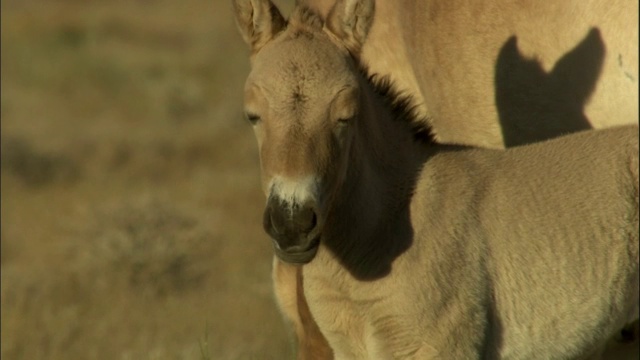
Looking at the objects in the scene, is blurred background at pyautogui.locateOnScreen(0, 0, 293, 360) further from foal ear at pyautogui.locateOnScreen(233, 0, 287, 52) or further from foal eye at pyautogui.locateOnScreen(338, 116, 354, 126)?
foal eye at pyautogui.locateOnScreen(338, 116, 354, 126)

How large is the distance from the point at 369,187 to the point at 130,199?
610 cm

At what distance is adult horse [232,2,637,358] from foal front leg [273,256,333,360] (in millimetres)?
367

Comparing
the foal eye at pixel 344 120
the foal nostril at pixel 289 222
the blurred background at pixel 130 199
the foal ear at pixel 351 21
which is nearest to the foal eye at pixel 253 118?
the foal eye at pixel 344 120

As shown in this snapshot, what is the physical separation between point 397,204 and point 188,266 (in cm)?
514

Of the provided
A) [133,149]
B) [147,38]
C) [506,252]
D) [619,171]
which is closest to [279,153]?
[506,252]

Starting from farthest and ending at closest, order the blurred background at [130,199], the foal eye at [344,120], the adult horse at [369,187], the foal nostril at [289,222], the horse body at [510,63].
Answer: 1. the blurred background at [130,199]
2. the horse body at [510,63]
3. the foal eye at [344,120]
4. the adult horse at [369,187]
5. the foal nostril at [289,222]

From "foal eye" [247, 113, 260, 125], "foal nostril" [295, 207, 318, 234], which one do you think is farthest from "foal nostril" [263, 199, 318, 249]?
"foal eye" [247, 113, 260, 125]

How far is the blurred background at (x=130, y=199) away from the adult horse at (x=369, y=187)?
4.95ft

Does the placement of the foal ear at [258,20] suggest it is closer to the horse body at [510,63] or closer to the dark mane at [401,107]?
the dark mane at [401,107]

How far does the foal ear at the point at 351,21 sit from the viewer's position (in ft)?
17.1

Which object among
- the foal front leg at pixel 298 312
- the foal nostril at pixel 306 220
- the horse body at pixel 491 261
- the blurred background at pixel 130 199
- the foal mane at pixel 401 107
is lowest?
the blurred background at pixel 130 199

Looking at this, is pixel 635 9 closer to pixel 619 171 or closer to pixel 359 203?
pixel 619 171

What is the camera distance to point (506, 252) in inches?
212

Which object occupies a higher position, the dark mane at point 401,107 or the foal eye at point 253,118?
the foal eye at point 253,118
